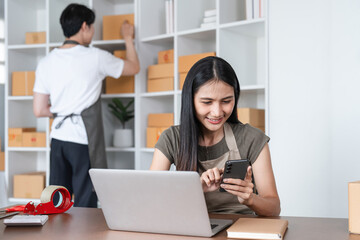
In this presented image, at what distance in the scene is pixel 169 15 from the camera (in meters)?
3.41

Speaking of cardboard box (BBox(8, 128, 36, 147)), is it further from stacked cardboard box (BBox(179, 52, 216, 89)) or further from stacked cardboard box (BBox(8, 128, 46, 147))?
stacked cardboard box (BBox(179, 52, 216, 89))

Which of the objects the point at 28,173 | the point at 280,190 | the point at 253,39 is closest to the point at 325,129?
the point at 280,190

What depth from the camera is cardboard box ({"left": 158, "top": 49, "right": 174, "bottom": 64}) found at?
3.40 metres

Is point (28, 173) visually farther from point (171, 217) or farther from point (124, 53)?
point (171, 217)

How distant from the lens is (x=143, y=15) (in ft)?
11.4

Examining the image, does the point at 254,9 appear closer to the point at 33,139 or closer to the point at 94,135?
the point at 94,135

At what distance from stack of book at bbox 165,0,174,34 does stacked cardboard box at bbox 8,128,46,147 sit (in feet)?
4.31

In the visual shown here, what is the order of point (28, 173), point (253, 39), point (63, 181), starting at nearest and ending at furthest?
point (63, 181), point (253, 39), point (28, 173)

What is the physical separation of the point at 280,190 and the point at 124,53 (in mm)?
1605

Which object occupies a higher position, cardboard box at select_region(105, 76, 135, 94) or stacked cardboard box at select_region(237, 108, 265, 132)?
cardboard box at select_region(105, 76, 135, 94)

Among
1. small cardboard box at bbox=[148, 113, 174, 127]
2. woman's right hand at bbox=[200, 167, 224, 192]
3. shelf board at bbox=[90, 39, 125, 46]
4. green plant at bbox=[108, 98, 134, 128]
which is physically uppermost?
shelf board at bbox=[90, 39, 125, 46]

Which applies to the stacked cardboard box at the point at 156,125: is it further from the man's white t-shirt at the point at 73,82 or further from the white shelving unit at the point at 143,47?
the man's white t-shirt at the point at 73,82

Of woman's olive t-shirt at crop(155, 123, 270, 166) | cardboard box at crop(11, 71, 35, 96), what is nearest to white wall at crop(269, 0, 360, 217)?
woman's olive t-shirt at crop(155, 123, 270, 166)

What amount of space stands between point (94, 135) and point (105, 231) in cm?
169
